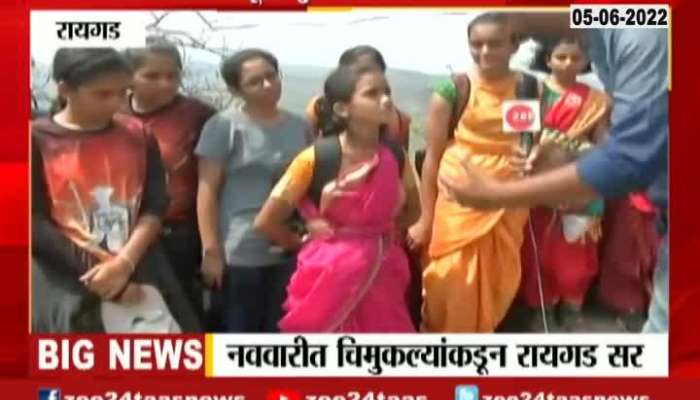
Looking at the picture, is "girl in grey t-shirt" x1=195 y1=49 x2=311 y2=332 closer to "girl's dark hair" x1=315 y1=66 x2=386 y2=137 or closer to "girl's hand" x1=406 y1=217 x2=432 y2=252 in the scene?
"girl's dark hair" x1=315 y1=66 x2=386 y2=137

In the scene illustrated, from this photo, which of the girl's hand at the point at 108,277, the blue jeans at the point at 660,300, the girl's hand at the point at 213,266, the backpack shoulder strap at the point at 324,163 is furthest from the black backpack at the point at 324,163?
the blue jeans at the point at 660,300

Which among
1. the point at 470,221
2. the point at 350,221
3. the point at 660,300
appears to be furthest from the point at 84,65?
the point at 660,300

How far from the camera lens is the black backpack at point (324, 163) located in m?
4.41

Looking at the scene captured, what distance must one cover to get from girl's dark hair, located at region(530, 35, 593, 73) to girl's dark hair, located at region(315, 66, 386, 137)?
1.54 feet

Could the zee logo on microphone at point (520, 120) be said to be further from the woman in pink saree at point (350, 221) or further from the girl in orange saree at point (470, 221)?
the woman in pink saree at point (350, 221)

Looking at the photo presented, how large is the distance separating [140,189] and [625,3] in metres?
1.40

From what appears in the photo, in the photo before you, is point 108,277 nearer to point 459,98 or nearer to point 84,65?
point 84,65

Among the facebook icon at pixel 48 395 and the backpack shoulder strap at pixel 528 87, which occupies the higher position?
the backpack shoulder strap at pixel 528 87

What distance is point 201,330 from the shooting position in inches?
174

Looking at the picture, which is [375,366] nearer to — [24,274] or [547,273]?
[547,273]

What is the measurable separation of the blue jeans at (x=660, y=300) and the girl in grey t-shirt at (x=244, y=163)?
99cm

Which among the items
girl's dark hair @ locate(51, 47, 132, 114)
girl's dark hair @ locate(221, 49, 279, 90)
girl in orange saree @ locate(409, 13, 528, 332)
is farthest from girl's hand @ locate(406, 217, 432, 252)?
girl's dark hair @ locate(51, 47, 132, 114)

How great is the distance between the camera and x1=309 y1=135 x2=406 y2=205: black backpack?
4.41 m

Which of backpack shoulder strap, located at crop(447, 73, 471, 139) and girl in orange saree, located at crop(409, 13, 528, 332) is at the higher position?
backpack shoulder strap, located at crop(447, 73, 471, 139)
